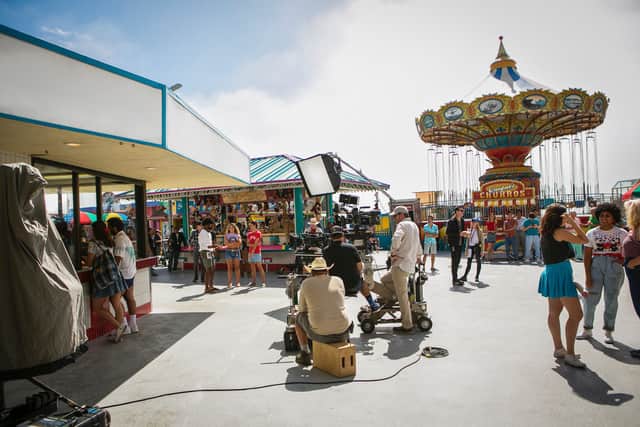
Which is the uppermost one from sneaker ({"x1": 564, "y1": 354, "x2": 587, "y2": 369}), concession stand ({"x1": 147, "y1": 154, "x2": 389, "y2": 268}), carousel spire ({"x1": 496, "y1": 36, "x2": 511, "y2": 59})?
carousel spire ({"x1": 496, "y1": 36, "x2": 511, "y2": 59})

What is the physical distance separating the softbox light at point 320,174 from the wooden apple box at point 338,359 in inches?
134

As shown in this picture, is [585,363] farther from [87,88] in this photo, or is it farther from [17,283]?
[87,88]

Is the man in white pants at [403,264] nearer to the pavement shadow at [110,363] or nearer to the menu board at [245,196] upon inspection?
the pavement shadow at [110,363]

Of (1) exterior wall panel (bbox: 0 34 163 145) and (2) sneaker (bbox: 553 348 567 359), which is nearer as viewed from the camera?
(1) exterior wall panel (bbox: 0 34 163 145)

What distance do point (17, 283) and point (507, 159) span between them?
95.3 ft

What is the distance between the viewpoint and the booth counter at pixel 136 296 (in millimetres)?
6166

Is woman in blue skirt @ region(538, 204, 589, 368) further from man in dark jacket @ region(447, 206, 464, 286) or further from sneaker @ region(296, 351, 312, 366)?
man in dark jacket @ region(447, 206, 464, 286)

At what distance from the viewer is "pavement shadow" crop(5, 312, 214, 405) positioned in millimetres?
4297

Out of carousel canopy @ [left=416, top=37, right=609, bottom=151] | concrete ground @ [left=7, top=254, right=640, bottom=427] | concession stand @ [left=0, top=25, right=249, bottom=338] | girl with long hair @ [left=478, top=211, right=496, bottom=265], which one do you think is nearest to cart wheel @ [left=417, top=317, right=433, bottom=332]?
concrete ground @ [left=7, top=254, right=640, bottom=427]

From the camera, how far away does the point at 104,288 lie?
19.3ft

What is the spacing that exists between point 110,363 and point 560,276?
18.2 feet

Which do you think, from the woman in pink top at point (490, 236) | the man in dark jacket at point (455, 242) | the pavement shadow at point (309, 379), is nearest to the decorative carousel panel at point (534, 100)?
the woman in pink top at point (490, 236)

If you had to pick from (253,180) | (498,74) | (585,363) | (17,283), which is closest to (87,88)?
(17,283)

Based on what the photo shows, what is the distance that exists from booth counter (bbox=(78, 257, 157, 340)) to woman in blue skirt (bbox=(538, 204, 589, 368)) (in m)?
6.30
